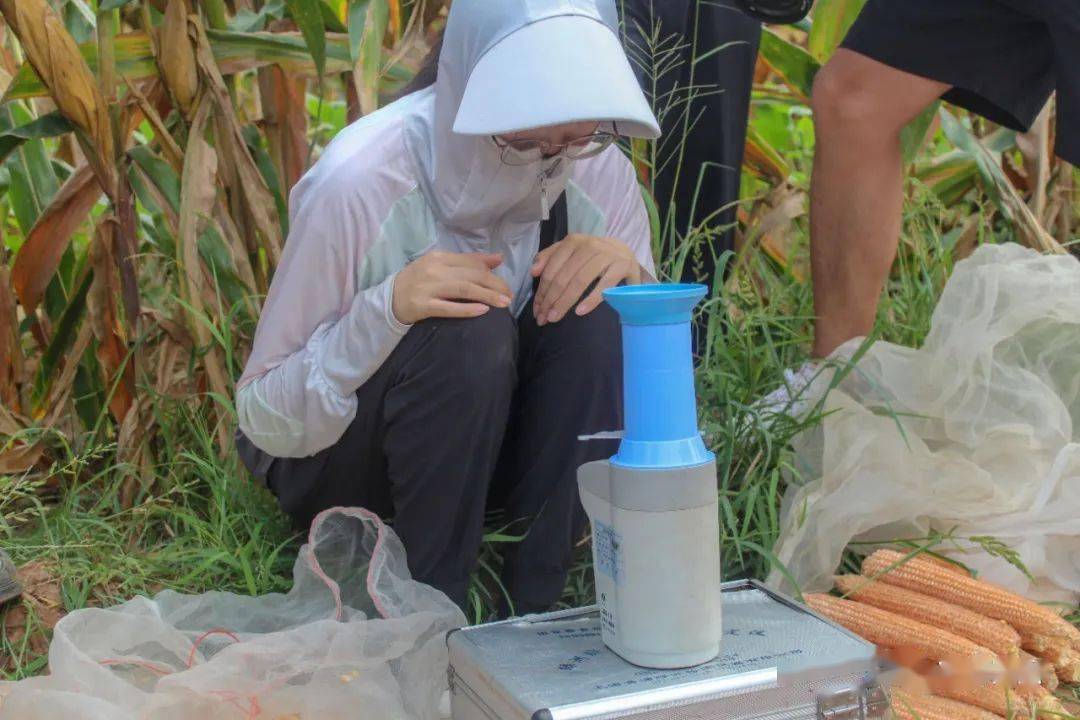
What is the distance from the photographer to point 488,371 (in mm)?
1717

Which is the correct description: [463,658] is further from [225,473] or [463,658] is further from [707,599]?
[225,473]

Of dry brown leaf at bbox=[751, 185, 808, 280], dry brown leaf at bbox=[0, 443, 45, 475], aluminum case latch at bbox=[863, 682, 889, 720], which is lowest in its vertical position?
aluminum case latch at bbox=[863, 682, 889, 720]

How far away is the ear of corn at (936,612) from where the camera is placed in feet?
5.69

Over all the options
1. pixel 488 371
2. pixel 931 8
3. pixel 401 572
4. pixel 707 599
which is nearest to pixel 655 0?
pixel 931 8

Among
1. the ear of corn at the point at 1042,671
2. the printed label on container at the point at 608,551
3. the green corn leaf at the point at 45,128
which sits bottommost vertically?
the ear of corn at the point at 1042,671

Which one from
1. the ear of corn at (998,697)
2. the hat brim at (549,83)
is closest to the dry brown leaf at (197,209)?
the hat brim at (549,83)

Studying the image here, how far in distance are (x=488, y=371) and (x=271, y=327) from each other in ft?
0.98

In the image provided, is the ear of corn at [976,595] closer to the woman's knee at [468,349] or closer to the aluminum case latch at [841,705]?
the aluminum case latch at [841,705]

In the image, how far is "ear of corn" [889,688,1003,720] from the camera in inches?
64.5

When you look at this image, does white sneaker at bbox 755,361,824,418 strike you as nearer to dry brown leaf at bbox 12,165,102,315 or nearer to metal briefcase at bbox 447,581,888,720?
metal briefcase at bbox 447,581,888,720

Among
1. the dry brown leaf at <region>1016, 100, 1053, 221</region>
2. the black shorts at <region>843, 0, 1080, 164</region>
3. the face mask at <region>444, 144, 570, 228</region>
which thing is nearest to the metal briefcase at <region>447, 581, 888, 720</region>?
the face mask at <region>444, 144, 570, 228</region>

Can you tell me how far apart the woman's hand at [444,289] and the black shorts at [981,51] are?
0.90m

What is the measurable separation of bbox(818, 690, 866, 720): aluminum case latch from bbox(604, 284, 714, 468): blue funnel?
285 millimetres

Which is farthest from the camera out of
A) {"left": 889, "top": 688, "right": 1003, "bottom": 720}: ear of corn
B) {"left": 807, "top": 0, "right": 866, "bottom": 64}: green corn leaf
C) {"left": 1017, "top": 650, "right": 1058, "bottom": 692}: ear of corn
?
{"left": 807, "top": 0, "right": 866, "bottom": 64}: green corn leaf
